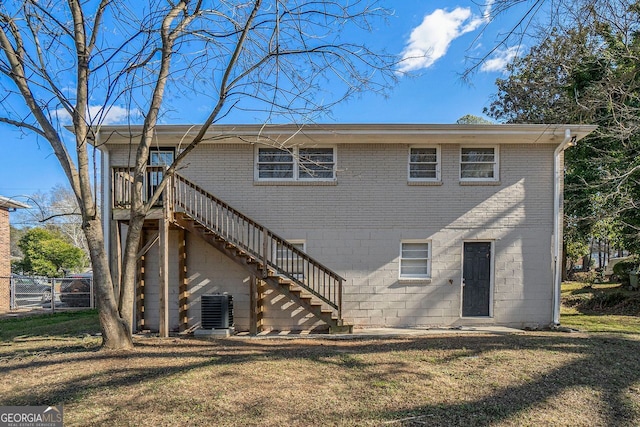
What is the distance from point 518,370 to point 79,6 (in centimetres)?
930

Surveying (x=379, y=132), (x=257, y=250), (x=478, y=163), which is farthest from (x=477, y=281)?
(x=257, y=250)

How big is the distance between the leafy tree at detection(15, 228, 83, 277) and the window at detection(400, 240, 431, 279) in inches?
769

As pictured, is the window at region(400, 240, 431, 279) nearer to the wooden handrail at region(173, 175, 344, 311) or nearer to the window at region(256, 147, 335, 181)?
the wooden handrail at region(173, 175, 344, 311)

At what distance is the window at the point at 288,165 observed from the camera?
8.60m

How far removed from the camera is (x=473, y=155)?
8695 mm

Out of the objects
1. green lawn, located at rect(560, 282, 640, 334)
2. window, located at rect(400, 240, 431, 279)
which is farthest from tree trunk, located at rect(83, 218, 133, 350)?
green lawn, located at rect(560, 282, 640, 334)

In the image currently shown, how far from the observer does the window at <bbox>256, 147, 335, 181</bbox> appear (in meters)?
8.60

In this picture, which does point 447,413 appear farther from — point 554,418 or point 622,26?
point 622,26

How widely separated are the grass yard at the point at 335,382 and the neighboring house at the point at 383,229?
4.87 ft

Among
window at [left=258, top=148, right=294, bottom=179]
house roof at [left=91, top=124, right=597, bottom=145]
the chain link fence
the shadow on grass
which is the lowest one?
the chain link fence

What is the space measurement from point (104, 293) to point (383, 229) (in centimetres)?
613

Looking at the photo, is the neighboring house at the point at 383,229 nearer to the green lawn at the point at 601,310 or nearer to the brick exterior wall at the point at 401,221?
the brick exterior wall at the point at 401,221

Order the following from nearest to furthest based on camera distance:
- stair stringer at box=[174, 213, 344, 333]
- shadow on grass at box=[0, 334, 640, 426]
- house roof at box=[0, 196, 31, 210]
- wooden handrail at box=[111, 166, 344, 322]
A: shadow on grass at box=[0, 334, 640, 426]
wooden handrail at box=[111, 166, 344, 322]
stair stringer at box=[174, 213, 344, 333]
house roof at box=[0, 196, 31, 210]

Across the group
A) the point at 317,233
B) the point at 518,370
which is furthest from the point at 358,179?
the point at 518,370
